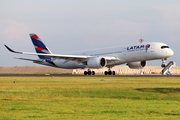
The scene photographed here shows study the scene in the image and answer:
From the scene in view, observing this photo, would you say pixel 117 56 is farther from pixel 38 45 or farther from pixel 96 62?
pixel 38 45

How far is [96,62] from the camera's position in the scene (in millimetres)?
48781

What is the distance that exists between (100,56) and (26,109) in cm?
4033

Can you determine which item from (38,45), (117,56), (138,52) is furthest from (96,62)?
A: (38,45)

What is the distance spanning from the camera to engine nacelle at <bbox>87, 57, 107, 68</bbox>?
48.8 metres

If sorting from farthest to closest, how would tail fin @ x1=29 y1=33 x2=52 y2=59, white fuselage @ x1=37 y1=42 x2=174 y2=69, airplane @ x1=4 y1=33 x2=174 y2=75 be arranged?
tail fin @ x1=29 y1=33 x2=52 y2=59 < airplane @ x1=4 y1=33 x2=174 y2=75 < white fuselage @ x1=37 y1=42 x2=174 y2=69

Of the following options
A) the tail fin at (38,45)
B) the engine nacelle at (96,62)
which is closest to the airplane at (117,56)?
the engine nacelle at (96,62)

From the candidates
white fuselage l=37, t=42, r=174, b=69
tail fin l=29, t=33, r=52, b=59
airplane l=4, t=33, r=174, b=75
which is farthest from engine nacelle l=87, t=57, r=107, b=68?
tail fin l=29, t=33, r=52, b=59

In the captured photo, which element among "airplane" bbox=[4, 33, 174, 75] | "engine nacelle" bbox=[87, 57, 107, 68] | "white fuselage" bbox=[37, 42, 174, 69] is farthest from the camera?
"engine nacelle" bbox=[87, 57, 107, 68]

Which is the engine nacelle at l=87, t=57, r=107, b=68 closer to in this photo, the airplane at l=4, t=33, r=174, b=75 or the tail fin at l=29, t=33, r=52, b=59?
the airplane at l=4, t=33, r=174, b=75

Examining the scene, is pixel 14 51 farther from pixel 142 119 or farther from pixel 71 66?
pixel 142 119

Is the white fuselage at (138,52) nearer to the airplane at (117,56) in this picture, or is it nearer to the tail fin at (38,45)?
the airplane at (117,56)

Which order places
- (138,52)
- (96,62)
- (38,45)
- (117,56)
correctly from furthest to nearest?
(38,45) < (117,56) < (96,62) < (138,52)

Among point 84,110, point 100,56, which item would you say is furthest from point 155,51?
point 84,110

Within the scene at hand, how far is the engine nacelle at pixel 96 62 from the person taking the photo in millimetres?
48781
